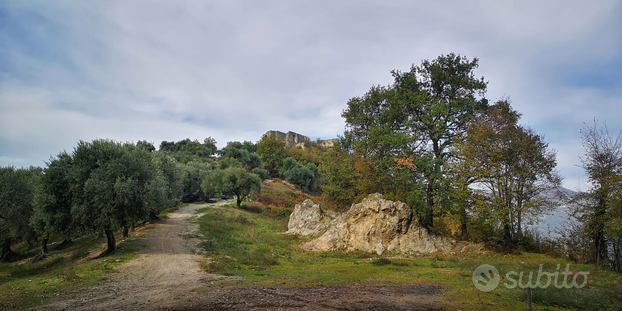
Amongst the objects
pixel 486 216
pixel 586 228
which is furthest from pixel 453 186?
pixel 586 228

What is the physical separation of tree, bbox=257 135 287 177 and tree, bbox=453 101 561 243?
239ft

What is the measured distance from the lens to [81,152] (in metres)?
19.2

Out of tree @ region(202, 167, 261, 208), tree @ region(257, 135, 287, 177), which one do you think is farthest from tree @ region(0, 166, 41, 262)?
tree @ region(257, 135, 287, 177)

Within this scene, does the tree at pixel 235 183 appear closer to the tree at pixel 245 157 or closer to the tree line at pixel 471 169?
the tree line at pixel 471 169

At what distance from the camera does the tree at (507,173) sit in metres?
18.8

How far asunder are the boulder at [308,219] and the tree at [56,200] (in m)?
18.2

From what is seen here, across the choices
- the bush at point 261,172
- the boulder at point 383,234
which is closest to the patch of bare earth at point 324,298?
the boulder at point 383,234

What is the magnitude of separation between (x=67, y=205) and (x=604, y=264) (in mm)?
33573

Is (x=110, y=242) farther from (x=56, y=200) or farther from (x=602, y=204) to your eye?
(x=602, y=204)

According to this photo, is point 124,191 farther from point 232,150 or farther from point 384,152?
point 232,150

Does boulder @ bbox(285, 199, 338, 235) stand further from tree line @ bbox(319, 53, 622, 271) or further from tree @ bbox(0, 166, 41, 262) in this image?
tree @ bbox(0, 166, 41, 262)

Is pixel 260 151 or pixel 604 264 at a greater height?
pixel 260 151

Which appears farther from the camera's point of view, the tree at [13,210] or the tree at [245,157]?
the tree at [245,157]

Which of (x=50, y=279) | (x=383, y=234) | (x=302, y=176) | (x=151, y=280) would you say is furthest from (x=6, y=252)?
(x=302, y=176)
